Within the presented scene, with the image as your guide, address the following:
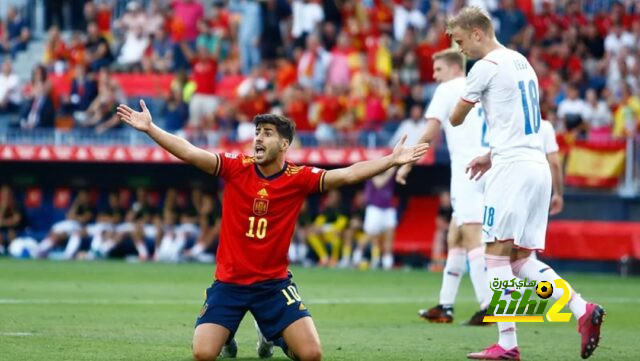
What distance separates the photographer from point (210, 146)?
24.7 m

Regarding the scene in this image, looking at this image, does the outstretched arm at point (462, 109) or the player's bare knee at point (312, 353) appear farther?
the outstretched arm at point (462, 109)

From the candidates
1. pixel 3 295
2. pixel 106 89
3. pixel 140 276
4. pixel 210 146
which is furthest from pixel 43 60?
pixel 3 295

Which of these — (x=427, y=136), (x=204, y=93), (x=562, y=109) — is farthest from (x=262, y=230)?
(x=204, y=93)

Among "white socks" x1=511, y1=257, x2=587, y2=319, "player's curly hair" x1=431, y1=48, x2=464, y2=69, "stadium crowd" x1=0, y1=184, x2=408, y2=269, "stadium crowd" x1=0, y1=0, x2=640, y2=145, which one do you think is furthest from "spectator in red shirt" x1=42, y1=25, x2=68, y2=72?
"white socks" x1=511, y1=257, x2=587, y2=319

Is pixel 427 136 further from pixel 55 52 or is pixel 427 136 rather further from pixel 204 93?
pixel 55 52

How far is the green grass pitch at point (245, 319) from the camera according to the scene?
966cm

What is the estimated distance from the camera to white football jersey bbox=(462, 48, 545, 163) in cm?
940

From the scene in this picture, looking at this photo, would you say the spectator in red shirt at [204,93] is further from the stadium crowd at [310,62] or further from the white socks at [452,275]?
the white socks at [452,275]

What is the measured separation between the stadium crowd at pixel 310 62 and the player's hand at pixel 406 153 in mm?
13736

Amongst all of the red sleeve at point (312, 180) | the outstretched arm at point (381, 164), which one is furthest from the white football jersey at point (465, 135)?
the outstretched arm at point (381, 164)

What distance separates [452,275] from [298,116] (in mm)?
12084

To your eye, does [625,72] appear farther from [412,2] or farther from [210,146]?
[210,146]

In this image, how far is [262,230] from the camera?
9.01 m

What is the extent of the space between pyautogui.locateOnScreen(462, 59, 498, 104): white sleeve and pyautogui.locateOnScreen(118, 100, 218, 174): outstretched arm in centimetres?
179
